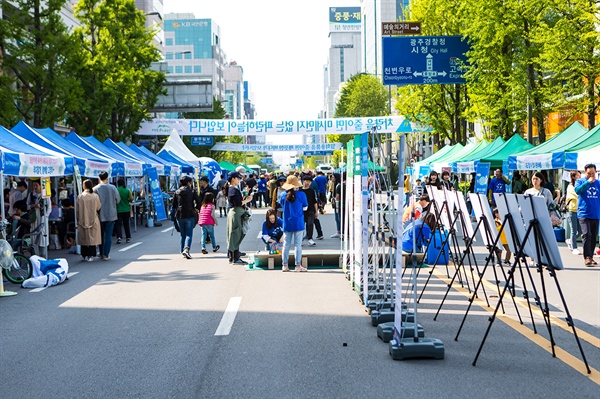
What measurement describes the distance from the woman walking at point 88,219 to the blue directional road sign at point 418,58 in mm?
16078

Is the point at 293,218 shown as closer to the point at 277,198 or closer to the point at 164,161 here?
the point at 277,198

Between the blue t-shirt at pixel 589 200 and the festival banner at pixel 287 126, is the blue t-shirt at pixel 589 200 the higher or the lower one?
the lower one

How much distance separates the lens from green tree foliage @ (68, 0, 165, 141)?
3838 cm

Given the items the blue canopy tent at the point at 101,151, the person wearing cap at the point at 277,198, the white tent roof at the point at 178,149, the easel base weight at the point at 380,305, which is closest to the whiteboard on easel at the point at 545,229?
the easel base weight at the point at 380,305

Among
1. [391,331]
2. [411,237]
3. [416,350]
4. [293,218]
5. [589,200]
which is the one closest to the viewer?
[416,350]

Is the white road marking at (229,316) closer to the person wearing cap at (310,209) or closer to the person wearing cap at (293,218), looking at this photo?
the person wearing cap at (293,218)

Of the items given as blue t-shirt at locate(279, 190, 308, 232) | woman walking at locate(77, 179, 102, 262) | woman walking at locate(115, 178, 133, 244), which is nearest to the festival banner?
woman walking at locate(115, 178, 133, 244)

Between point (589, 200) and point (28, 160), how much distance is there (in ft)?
34.6

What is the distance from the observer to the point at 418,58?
1161 inches

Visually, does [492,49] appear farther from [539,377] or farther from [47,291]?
[539,377]

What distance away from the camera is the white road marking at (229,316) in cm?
842

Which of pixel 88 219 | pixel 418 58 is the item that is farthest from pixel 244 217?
pixel 418 58

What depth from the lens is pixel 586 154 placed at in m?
17.0

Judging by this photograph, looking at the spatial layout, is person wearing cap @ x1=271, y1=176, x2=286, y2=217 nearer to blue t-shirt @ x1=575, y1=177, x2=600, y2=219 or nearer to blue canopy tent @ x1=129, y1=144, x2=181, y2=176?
blue t-shirt @ x1=575, y1=177, x2=600, y2=219
